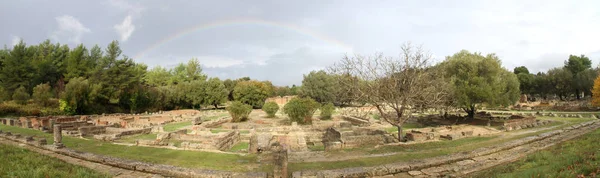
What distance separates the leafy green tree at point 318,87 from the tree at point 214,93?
16.5 m

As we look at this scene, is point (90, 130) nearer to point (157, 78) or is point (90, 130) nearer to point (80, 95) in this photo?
point (80, 95)

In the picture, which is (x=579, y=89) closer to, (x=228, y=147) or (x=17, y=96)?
(x=228, y=147)

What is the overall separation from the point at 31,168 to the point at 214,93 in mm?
50371

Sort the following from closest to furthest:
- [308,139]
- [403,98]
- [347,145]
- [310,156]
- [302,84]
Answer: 1. [310,156]
2. [347,145]
3. [403,98]
4. [308,139]
5. [302,84]

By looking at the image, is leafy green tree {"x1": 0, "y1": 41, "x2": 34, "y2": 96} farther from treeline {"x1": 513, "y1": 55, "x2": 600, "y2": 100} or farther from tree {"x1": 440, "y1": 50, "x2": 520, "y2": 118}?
treeline {"x1": 513, "y1": 55, "x2": 600, "y2": 100}

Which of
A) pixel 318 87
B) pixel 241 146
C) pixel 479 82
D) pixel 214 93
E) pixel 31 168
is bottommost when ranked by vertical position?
pixel 241 146

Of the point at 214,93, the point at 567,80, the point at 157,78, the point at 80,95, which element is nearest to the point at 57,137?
the point at 80,95

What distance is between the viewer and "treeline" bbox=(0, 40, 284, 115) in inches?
1465

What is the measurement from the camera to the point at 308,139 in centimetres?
2020

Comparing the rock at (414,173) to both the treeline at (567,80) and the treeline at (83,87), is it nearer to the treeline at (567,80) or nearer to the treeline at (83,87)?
the treeline at (83,87)

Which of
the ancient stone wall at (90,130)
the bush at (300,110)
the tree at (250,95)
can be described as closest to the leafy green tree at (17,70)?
the ancient stone wall at (90,130)

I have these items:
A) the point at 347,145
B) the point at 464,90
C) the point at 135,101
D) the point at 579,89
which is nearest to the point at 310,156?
the point at 347,145

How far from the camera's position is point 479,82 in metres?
24.4

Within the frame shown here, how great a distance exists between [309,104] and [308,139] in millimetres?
7840
